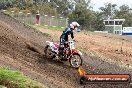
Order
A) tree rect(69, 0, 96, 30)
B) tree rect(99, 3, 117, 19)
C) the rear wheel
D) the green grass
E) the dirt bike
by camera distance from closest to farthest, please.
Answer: the green grass
the dirt bike
the rear wheel
tree rect(69, 0, 96, 30)
tree rect(99, 3, 117, 19)

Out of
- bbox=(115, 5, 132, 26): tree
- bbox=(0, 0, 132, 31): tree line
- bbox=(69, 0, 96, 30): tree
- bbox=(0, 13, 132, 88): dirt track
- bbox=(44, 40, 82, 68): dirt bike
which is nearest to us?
bbox=(0, 13, 132, 88): dirt track

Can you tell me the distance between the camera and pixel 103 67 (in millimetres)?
20516

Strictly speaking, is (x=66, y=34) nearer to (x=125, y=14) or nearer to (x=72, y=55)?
(x=72, y=55)

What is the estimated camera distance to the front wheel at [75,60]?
1756cm

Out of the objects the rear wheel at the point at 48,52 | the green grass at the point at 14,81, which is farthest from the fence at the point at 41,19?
the green grass at the point at 14,81

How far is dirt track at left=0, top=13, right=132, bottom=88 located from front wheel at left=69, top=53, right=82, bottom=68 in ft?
0.93

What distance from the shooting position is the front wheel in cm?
1756

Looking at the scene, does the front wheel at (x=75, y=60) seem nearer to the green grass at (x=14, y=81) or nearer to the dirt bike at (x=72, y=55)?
the dirt bike at (x=72, y=55)

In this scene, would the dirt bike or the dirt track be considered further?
the dirt bike

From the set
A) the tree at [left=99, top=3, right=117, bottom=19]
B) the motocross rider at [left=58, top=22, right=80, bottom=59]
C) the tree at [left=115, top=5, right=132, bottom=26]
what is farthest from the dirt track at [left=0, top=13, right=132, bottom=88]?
the tree at [left=99, top=3, right=117, bottom=19]

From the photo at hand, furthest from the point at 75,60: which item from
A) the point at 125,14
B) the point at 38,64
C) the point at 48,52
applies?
the point at 125,14

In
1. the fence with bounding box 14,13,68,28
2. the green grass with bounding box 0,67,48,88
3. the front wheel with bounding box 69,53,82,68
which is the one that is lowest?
the fence with bounding box 14,13,68,28

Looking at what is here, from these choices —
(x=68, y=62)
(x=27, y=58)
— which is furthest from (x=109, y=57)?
(x=27, y=58)

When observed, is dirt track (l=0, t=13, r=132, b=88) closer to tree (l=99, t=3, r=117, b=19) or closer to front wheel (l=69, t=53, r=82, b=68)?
front wheel (l=69, t=53, r=82, b=68)
